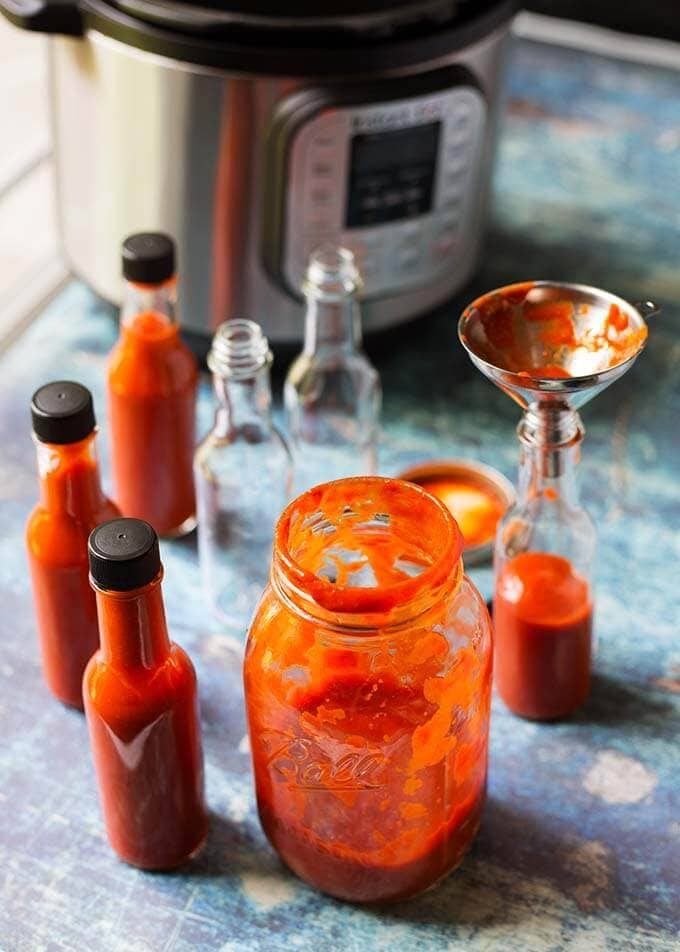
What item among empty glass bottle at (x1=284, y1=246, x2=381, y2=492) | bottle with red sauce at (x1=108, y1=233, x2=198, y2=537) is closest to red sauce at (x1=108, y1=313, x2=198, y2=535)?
bottle with red sauce at (x1=108, y1=233, x2=198, y2=537)

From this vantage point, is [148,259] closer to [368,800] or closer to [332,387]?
[332,387]

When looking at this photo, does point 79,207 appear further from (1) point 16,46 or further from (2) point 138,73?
(1) point 16,46

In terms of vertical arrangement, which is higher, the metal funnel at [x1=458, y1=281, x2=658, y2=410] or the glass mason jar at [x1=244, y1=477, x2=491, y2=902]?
the metal funnel at [x1=458, y1=281, x2=658, y2=410]

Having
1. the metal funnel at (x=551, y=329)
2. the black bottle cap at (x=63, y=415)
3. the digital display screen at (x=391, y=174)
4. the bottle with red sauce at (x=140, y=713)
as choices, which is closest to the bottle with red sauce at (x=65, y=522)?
the black bottle cap at (x=63, y=415)

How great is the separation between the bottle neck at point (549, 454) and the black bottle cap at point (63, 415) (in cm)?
26

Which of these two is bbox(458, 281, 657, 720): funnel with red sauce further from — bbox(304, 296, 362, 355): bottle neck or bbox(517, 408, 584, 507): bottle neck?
bbox(304, 296, 362, 355): bottle neck

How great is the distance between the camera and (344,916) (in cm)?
83

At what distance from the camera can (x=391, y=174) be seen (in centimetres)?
113

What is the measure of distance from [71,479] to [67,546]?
45mm

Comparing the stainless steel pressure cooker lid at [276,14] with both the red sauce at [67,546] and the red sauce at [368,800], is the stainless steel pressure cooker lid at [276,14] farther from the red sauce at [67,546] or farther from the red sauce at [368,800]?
the red sauce at [368,800]

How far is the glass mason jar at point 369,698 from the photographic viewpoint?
744 mm

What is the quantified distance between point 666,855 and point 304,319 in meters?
0.54

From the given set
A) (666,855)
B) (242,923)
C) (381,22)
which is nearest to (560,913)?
(666,855)

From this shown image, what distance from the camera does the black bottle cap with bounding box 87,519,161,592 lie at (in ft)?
2.36
